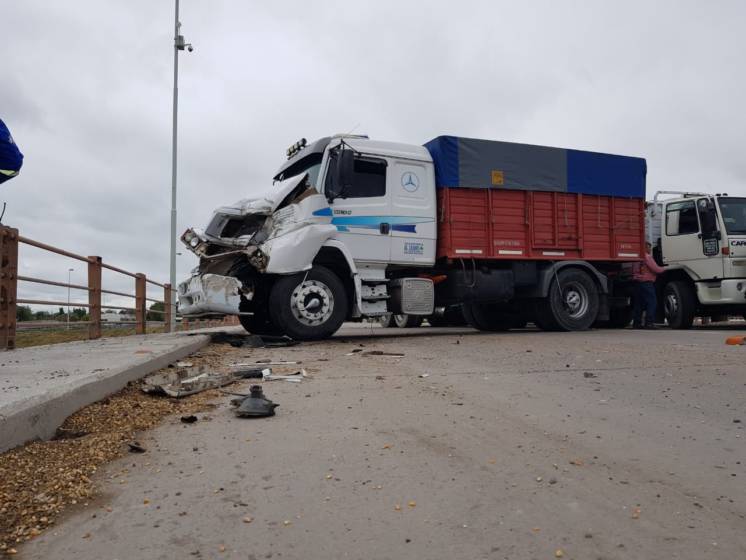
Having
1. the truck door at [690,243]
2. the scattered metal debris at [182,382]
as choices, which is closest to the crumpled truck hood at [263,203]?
the scattered metal debris at [182,382]

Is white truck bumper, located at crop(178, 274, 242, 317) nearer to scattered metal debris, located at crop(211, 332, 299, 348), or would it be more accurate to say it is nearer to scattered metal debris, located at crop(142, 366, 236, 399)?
scattered metal debris, located at crop(211, 332, 299, 348)

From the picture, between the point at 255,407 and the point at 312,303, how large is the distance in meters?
4.74

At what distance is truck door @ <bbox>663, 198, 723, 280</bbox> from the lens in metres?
11.5

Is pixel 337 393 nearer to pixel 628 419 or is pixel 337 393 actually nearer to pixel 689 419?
pixel 628 419

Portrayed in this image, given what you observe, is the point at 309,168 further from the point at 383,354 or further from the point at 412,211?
the point at 383,354

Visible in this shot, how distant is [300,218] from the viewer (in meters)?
8.23

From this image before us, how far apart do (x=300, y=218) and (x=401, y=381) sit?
404 centimetres

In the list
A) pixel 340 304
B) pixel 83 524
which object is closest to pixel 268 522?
pixel 83 524

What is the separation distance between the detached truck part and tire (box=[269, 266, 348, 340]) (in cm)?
2

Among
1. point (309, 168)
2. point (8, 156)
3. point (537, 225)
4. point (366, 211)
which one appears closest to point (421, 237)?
point (366, 211)

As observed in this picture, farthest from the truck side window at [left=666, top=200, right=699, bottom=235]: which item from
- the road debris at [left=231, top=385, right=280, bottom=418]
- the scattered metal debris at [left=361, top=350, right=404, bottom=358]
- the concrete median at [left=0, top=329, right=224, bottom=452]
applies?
the road debris at [left=231, top=385, right=280, bottom=418]

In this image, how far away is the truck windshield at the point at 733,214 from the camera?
11.5 meters

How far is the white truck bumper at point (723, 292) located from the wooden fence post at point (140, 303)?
417 inches

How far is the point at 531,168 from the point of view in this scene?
402 inches
